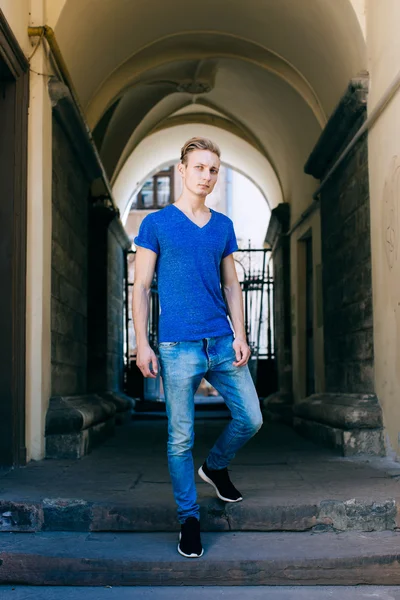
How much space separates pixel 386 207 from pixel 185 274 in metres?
2.54

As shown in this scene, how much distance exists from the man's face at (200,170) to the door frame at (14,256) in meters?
2.11

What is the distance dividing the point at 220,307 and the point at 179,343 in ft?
0.91

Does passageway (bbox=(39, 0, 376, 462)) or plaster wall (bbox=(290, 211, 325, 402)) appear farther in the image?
plaster wall (bbox=(290, 211, 325, 402))

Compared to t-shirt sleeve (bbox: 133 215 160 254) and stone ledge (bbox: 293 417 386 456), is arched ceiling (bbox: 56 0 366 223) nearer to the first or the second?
stone ledge (bbox: 293 417 386 456)

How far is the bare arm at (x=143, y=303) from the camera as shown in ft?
11.5

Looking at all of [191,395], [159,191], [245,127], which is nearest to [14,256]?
[191,395]

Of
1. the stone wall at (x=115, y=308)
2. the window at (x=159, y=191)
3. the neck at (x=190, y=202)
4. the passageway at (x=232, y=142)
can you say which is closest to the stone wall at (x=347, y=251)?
the passageway at (x=232, y=142)

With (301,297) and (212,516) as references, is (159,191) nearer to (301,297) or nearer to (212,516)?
(301,297)

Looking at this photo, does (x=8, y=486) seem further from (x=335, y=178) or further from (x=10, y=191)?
(x=335, y=178)

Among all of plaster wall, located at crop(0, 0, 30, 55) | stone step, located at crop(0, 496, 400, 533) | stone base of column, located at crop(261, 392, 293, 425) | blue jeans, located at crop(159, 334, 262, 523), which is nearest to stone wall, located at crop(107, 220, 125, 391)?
stone base of column, located at crop(261, 392, 293, 425)

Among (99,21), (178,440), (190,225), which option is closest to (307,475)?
(178,440)

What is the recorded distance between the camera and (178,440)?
11.3 ft

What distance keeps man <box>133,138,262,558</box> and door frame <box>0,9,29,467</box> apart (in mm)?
1896

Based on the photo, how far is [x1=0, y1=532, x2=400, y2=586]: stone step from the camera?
3330 millimetres
